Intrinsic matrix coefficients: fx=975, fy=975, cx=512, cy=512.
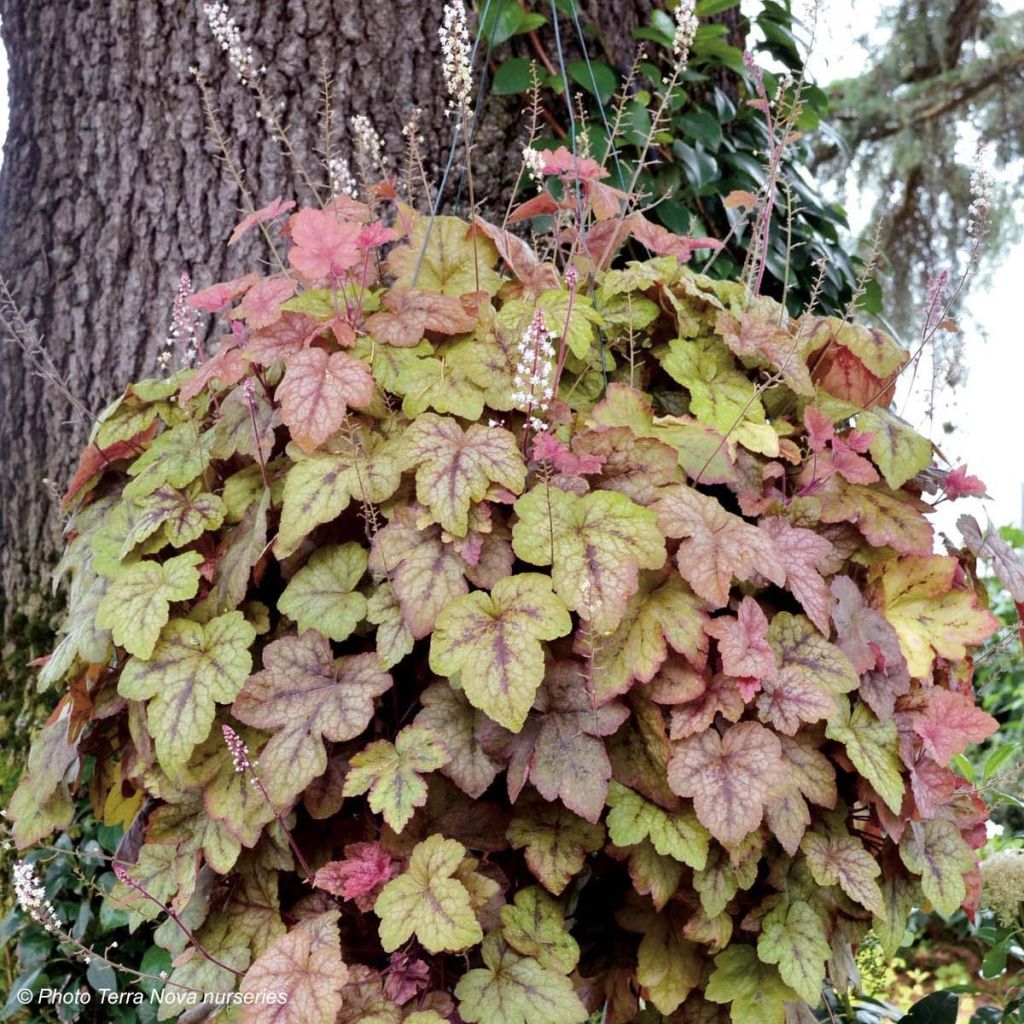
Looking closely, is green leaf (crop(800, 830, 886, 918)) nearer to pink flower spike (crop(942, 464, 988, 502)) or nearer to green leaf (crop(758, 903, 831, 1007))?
green leaf (crop(758, 903, 831, 1007))

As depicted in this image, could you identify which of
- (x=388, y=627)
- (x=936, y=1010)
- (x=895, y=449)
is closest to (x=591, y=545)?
(x=388, y=627)

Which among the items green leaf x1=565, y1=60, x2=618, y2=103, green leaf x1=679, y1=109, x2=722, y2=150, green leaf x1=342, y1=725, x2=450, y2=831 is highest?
green leaf x1=565, y1=60, x2=618, y2=103

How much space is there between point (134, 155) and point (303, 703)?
1484 mm

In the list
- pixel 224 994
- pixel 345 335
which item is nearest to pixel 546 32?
pixel 345 335

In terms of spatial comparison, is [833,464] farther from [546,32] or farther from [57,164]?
[57,164]

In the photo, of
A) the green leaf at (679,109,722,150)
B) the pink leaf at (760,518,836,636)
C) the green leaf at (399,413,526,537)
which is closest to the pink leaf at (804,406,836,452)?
the pink leaf at (760,518,836,636)

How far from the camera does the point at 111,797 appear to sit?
4.77 feet

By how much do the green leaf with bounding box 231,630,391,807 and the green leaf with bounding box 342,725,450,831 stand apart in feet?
0.11

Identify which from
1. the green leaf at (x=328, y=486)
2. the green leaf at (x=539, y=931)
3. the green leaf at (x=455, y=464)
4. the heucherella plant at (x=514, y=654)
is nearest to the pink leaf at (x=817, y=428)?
the heucherella plant at (x=514, y=654)

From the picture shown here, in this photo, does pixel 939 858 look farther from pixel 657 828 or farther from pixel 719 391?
pixel 719 391

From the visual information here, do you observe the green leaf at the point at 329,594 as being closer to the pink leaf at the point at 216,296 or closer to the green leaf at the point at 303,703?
the green leaf at the point at 303,703

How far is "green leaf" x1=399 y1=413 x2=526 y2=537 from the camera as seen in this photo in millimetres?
1094

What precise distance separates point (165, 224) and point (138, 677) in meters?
1.26

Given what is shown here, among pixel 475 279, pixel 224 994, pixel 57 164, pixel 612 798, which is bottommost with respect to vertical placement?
pixel 224 994
